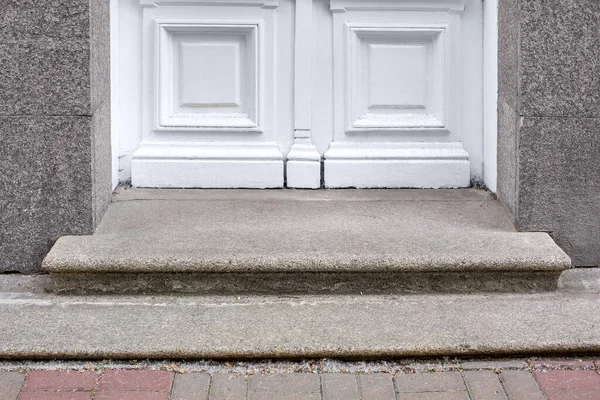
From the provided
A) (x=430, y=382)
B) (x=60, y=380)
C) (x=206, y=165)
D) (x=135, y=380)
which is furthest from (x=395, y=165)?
(x=60, y=380)

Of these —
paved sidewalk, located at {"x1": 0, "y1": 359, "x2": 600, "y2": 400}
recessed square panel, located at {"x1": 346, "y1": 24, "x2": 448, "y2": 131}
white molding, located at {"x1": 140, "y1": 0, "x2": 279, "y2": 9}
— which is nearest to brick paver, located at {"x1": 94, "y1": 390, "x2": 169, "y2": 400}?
paved sidewalk, located at {"x1": 0, "y1": 359, "x2": 600, "y2": 400}

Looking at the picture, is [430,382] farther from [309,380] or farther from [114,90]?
[114,90]

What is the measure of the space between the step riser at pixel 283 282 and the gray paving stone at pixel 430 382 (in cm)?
57

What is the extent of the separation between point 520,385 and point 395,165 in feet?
5.49

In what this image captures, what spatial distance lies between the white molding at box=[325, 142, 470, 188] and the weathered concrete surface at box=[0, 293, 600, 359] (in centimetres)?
104

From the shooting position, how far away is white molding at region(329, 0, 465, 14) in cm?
428

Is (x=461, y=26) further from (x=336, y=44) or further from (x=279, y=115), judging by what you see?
(x=279, y=115)

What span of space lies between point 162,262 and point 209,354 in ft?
1.71

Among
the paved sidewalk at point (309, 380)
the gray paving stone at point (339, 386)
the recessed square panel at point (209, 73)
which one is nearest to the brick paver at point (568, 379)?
the paved sidewalk at point (309, 380)

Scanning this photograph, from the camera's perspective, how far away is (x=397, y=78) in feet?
14.2

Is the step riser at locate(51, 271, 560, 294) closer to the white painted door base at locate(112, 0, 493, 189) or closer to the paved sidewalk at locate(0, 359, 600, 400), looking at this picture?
the paved sidewalk at locate(0, 359, 600, 400)

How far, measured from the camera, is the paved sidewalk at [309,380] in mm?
2771

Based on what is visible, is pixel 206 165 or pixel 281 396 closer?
pixel 281 396

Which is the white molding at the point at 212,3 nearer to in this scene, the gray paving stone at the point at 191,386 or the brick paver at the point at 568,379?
the gray paving stone at the point at 191,386
